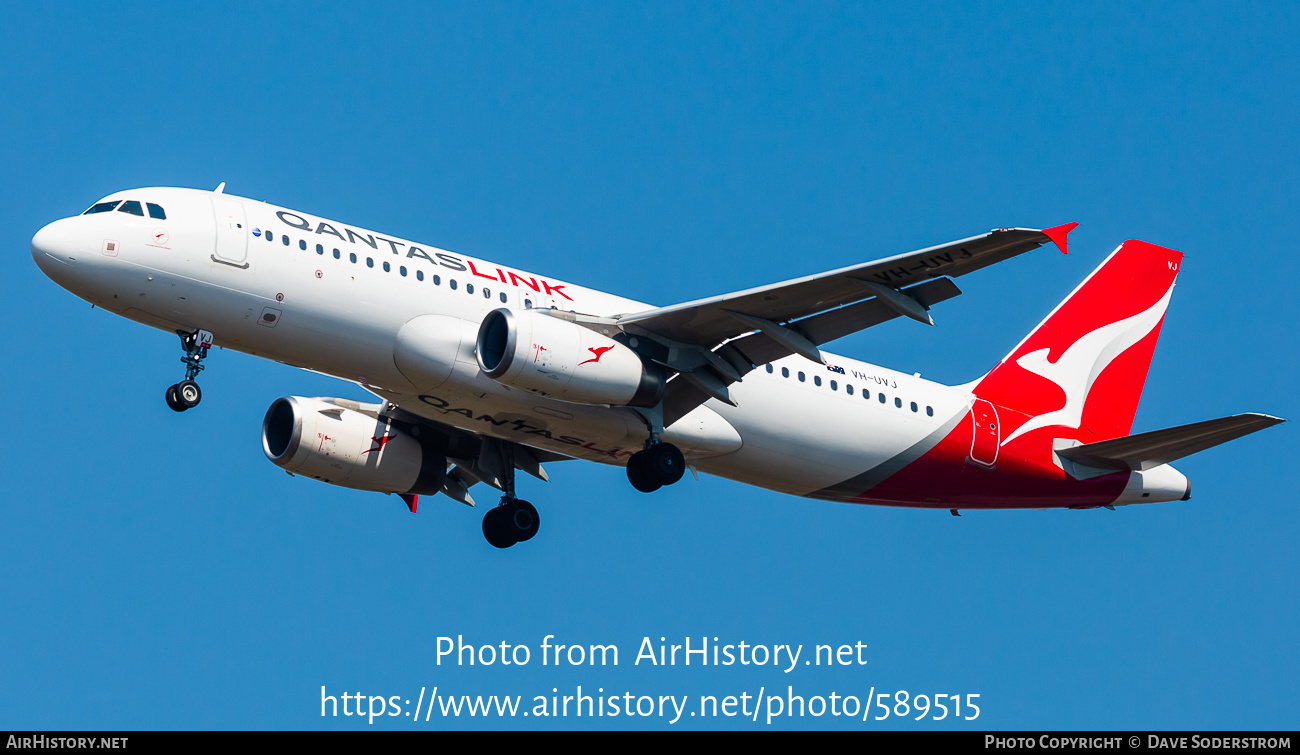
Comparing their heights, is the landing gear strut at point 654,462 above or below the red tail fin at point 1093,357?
below

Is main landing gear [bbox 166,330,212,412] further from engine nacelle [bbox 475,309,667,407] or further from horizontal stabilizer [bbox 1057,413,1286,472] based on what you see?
horizontal stabilizer [bbox 1057,413,1286,472]

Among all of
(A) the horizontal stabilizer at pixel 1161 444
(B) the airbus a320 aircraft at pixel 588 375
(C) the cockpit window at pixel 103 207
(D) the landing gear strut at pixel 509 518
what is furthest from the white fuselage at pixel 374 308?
(A) the horizontal stabilizer at pixel 1161 444

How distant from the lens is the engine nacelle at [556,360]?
2602cm

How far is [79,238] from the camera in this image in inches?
998

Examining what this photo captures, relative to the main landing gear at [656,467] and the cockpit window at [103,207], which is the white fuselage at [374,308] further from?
the main landing gear at [656,467]

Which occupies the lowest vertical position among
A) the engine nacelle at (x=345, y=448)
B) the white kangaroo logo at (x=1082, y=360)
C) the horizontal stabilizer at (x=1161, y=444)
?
the engine nacelle at (x=345, y=448)

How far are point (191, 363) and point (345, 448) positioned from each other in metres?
5.65

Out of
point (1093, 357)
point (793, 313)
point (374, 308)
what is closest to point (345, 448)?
point (374, 308)

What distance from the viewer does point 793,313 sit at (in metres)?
27.0

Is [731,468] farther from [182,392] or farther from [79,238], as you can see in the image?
[79,238]

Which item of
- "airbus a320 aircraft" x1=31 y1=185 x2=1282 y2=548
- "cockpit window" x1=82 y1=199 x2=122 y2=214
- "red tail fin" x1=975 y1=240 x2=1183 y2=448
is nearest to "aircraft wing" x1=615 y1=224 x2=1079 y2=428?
"airbus a320 aircraft" x1=31 y1=185 x2=1282 y2=548

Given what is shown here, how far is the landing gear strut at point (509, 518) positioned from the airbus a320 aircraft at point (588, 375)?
43mm

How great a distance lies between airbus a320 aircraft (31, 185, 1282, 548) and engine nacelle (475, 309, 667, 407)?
0.14 feet

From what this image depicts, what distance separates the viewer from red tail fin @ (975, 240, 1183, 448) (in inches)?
1318
